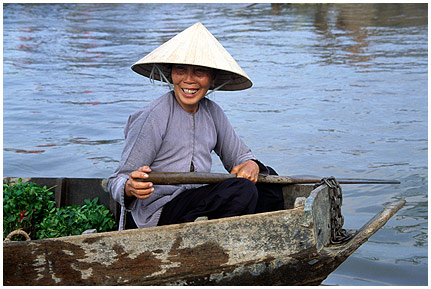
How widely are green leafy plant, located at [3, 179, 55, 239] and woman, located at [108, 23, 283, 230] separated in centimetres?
74

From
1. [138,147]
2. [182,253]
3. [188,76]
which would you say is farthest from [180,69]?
[182,253]

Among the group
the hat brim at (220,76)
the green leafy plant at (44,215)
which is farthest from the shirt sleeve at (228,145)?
the green leafy plant at (44,215)

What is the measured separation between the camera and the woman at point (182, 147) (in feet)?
10.5

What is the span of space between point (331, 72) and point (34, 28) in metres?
10.3

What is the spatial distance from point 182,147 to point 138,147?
0.25 m

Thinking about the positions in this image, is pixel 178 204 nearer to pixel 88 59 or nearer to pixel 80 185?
pixel 80 185

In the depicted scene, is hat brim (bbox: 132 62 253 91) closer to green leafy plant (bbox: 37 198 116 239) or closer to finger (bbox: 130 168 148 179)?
finger (bbox: 130 168 148 179)

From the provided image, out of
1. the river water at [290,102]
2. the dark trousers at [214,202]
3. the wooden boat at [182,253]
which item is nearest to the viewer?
the wooden boat at [182,253]

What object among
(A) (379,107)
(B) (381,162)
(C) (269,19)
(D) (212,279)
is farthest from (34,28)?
(D) (212,279)

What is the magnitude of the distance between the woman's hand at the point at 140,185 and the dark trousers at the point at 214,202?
8.1 inches

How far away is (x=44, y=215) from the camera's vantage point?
4.00 m

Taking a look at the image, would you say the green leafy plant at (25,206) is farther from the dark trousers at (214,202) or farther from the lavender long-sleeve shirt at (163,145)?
the dark trousers at (214,202)

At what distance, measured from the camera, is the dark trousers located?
10.4 ft

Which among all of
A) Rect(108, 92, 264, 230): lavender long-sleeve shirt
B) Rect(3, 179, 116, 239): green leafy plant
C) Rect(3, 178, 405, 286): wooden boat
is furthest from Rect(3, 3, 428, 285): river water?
Rect(3, 179, 116, 239): green leafy plant
